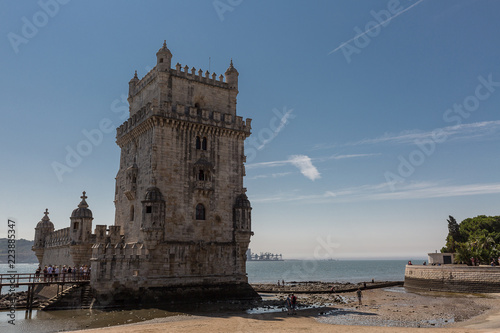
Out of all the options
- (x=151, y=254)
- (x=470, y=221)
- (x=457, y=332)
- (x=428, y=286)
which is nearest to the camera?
(x=457, y=332)

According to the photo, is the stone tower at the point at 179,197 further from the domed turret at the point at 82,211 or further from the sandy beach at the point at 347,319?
the sandy beach at the point at 347,319

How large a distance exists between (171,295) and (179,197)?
26.2 ft

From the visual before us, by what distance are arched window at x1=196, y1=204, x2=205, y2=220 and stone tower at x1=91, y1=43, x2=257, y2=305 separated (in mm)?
89

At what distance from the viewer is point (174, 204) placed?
33594mm

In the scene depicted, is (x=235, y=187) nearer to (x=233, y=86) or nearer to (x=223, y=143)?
(x=223, y=143)

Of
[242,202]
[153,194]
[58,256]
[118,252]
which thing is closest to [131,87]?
[153,194]

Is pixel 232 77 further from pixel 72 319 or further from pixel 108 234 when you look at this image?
pixel 72 319

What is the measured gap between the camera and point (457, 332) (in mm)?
22094

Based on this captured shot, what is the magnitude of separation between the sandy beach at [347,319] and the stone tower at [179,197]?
5.06 meters

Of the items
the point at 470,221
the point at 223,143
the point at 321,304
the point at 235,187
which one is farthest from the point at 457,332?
the point at 470,221

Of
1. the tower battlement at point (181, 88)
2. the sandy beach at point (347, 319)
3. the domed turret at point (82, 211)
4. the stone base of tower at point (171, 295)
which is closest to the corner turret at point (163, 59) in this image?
the tower battlement at point (181, 88)

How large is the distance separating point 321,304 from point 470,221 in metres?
48.3

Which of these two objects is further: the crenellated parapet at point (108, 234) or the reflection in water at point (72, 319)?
the crenellated parapet at point (108, 234)

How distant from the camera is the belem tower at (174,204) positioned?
1240 inches
